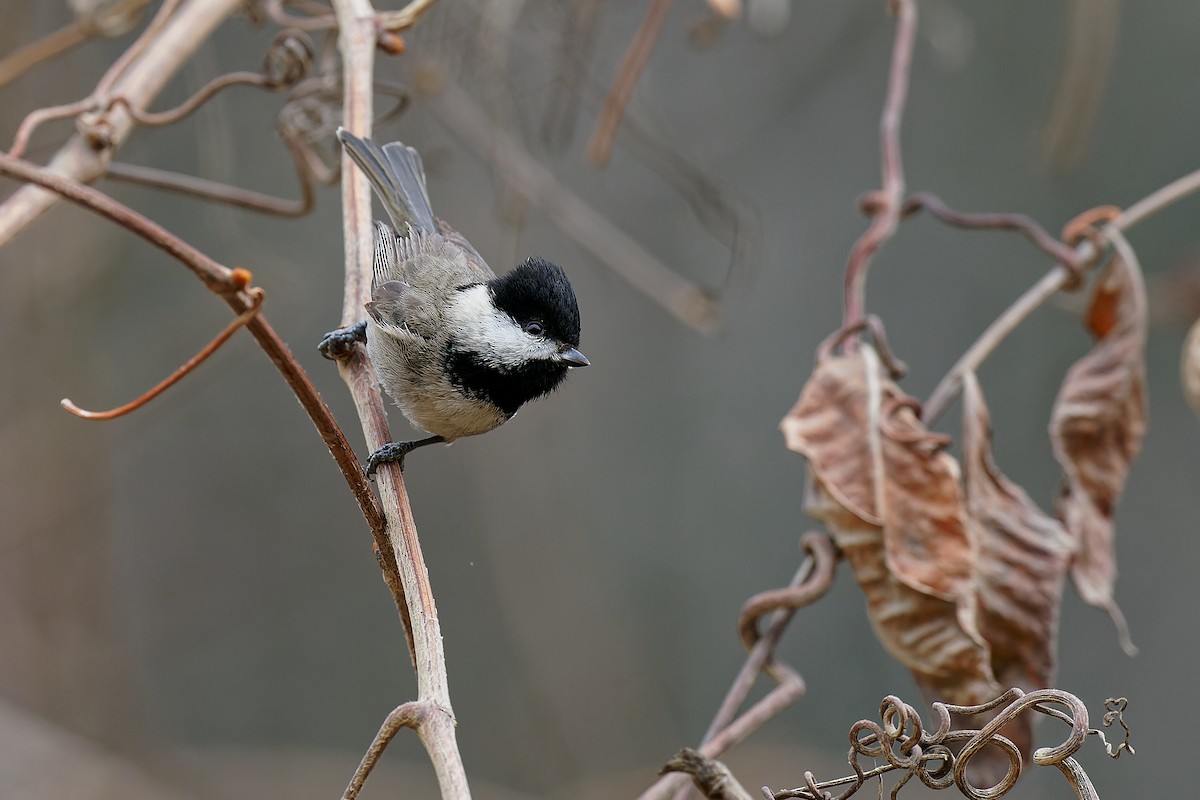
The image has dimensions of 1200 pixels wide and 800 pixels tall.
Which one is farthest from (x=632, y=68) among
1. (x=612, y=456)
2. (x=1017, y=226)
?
(x=612, y=456)

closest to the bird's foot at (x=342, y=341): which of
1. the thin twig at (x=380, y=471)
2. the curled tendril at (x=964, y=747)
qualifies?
the thin twig at (x=380, y=471)

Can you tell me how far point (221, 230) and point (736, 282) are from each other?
254 cm

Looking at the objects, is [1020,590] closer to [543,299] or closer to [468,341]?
[543,299]

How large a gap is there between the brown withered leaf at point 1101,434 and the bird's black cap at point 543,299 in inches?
41.9

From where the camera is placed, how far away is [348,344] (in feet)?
7.27

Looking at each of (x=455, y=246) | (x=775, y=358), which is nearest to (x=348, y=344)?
(x=455, y=246)

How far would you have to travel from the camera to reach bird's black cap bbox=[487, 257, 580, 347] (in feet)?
8.33

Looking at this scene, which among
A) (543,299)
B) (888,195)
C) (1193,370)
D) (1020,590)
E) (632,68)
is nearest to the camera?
(1020,590)

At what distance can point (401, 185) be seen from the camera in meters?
Result: 2.94

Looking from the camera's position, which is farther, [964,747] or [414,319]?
[414,319]

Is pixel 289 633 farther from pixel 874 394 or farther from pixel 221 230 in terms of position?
pixel 874 394

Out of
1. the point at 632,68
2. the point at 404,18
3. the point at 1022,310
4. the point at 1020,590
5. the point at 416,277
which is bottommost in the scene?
the point at 1020,590

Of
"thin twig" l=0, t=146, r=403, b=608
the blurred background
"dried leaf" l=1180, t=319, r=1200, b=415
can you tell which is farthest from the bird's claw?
the blurred background

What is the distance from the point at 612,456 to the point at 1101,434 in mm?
4019
